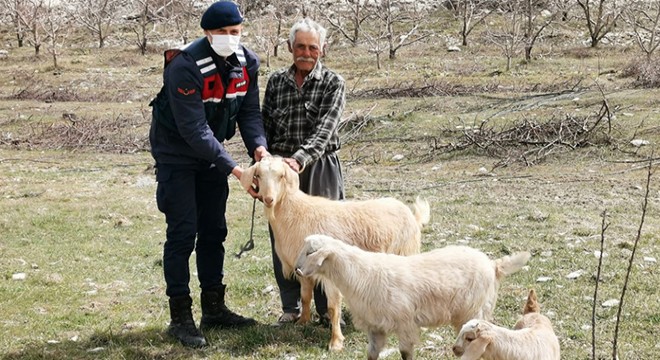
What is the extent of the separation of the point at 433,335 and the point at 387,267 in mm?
1270

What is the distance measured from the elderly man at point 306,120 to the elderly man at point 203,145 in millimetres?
283

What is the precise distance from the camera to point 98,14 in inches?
2240

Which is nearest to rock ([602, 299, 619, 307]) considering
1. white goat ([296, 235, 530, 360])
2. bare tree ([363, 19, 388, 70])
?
white goat ([296, 235, 530, 360])

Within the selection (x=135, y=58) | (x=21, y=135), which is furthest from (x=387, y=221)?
(x=135, y=58)

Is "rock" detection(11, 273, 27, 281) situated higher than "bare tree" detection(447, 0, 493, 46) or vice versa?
"bare tree" detection(447, 0, 493, 46)

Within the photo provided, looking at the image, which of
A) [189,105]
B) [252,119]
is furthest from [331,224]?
[189,105]

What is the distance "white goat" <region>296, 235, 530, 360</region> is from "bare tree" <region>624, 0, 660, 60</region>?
2260 centimetres

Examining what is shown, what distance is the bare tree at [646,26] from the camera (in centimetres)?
2611

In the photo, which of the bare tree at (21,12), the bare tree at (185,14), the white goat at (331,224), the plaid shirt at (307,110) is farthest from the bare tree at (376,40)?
the white goat at (331,224)

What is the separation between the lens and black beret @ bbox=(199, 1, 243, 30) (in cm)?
550

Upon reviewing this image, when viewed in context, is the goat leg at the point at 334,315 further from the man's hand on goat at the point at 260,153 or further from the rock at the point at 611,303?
the rock at the point at 611,303

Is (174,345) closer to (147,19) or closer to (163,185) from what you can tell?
(163,185)

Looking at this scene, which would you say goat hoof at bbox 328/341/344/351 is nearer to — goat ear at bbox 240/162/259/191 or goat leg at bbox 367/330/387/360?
goat leg at bbox 367/330/387/360

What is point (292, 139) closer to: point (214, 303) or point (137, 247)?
point (214, 303)
